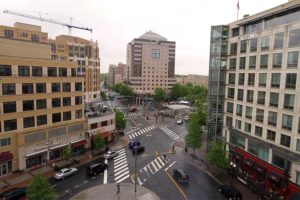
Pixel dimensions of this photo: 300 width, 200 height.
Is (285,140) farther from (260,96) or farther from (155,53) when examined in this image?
(155,53)

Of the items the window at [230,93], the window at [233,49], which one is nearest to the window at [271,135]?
the window at [230,93]

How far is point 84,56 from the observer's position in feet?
Result: 342

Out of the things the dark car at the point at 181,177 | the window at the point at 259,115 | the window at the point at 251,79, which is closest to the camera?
the window at the point at 259,115

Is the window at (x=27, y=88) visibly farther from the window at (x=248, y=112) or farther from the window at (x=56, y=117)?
the window at (x=248, y=112)

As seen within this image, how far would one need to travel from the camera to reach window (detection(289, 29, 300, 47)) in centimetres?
3173

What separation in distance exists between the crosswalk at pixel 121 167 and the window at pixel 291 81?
30.5 meters

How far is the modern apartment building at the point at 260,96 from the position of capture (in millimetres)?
32719

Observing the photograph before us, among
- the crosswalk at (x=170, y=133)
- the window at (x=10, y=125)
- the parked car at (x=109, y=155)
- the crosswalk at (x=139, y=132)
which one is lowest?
the crosswalk at (x=170, y=133)

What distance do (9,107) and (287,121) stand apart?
46.0 metres

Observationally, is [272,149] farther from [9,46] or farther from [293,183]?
[9,46]

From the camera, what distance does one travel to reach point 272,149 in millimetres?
35844

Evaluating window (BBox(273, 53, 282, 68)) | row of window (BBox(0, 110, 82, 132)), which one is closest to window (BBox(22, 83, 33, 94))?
row of window (BBox(0, 110, 82, 132))

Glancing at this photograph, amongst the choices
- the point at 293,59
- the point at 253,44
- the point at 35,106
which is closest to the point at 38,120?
the point at 35,106

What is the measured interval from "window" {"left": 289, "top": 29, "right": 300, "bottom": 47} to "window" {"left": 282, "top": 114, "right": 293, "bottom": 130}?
10.4 m
